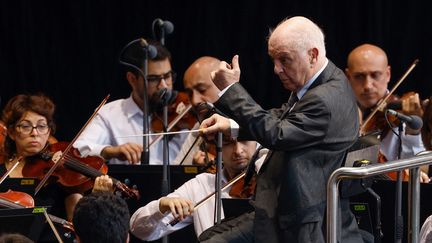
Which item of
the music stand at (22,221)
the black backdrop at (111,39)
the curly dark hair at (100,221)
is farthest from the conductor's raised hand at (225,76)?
the black backdrop at (111,39)

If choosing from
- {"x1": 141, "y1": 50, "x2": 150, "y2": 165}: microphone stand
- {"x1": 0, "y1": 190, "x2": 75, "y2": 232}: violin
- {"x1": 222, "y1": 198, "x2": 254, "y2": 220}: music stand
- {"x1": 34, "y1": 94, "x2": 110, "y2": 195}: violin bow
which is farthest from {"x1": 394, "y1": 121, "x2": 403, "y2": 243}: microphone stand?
{"x1": 141, "y1": 50, "x2": 150, "y2": 165}: microphone stand

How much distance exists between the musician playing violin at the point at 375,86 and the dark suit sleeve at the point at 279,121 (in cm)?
233

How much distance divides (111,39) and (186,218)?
8.55 feet

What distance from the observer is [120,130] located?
6.30 meters

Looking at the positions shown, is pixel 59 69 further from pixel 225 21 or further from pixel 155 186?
A: pixel 155 186

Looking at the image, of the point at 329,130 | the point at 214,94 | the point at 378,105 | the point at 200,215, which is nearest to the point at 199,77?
the point at 214,94

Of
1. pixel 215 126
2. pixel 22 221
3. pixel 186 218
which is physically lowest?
pixel 186 218

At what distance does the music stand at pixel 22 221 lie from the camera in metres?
4.06

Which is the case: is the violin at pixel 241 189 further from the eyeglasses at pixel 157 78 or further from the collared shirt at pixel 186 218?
the eyeglasses at pixel 157 78

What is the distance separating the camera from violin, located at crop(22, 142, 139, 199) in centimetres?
529

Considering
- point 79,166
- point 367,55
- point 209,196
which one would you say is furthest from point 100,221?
point 367,55

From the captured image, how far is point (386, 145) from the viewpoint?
20.1 ft

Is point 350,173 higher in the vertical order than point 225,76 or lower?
lower

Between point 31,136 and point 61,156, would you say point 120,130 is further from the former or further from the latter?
point 61,156
